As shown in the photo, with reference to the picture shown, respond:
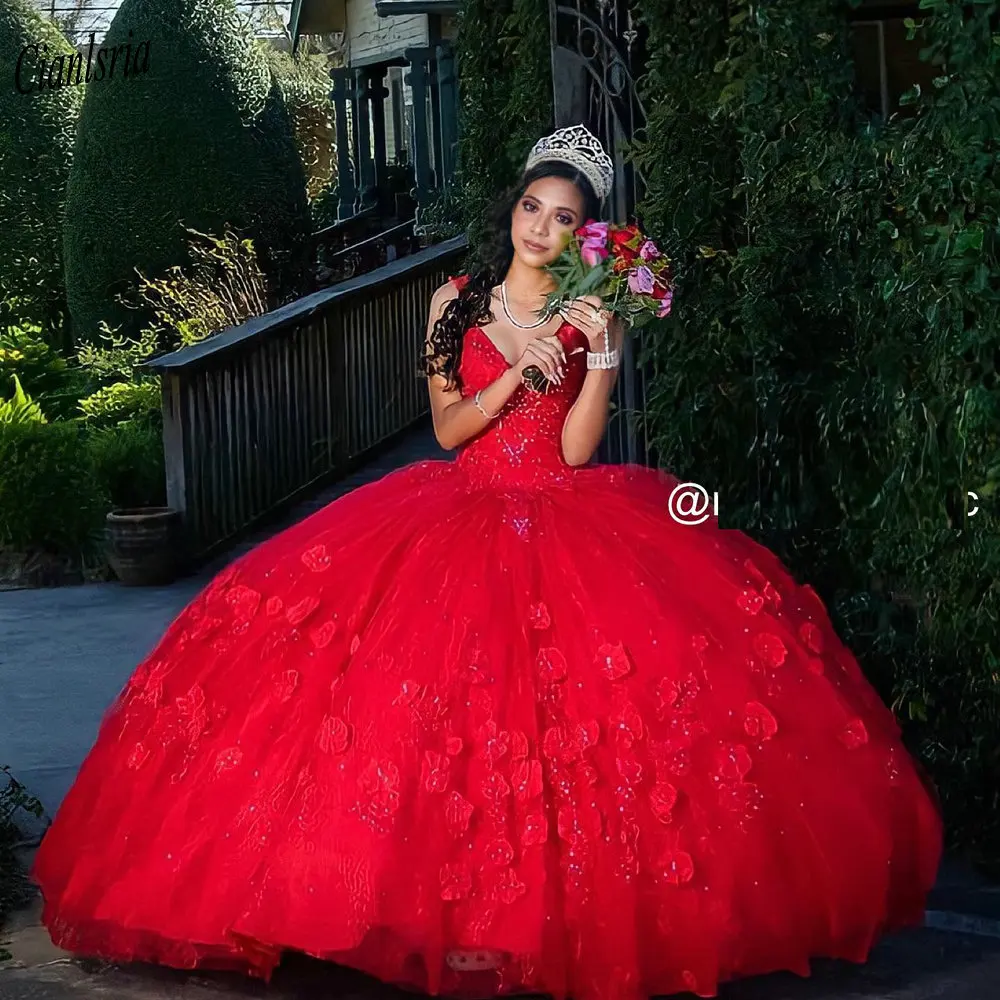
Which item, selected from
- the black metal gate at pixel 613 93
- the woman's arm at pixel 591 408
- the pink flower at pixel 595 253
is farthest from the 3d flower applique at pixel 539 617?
the black metal gate at pixel 613 93

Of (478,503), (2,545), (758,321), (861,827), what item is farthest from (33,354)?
(861,827)

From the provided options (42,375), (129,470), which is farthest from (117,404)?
(129,470)

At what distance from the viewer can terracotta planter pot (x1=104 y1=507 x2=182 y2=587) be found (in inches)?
354

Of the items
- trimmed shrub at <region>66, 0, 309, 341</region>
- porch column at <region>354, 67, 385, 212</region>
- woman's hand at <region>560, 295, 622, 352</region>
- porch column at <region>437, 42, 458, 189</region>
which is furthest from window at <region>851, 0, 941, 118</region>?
porch column at <region>354, 67, 385, 212</region>

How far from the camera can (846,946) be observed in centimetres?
375

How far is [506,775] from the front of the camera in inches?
142

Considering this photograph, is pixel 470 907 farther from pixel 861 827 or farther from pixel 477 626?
pixel 861 827

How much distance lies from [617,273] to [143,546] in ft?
17.7

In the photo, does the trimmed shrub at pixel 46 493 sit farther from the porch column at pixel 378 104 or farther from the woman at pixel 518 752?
the porch column at pixel 378 104

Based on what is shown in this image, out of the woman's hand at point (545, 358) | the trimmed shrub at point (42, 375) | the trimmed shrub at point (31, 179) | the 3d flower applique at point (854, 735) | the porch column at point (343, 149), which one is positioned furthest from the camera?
the porch column at point (343, 149)

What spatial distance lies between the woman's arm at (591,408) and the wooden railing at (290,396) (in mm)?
5155

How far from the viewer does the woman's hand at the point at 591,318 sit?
4.12 meters

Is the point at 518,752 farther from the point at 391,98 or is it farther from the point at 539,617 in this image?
the point at 391,98

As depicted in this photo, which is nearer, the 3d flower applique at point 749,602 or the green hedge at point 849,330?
the 3d flower applique at point 749,602
